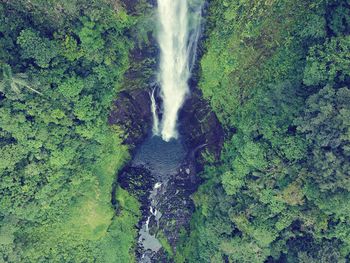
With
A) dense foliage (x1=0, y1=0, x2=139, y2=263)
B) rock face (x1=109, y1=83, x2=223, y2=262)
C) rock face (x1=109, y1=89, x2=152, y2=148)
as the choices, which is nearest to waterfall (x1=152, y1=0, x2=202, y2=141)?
rock face (x1=109, y1=83, x2=223, y2=262)

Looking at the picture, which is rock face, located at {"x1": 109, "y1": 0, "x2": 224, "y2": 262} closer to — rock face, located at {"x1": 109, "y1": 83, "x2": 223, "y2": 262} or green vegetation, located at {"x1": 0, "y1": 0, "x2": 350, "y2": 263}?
rock face, located at {"x1": 109, "y1": 83, "x2": 223, "y2": 262}

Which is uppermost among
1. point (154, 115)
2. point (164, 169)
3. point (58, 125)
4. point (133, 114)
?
point (154, 115)

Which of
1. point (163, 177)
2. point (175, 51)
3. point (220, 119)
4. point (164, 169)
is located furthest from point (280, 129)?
point (163, 177)

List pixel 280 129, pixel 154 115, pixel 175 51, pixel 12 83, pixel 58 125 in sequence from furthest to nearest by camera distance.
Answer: pixel 154 115 < pixel 175 51 < pixel 58 125 < pixel 280 129 < pixel 12 83

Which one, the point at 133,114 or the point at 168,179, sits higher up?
the point at 133,114

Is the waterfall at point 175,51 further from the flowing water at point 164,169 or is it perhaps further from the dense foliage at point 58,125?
the dense foliage at point 58,125

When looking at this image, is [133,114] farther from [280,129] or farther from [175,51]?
[280,129]
